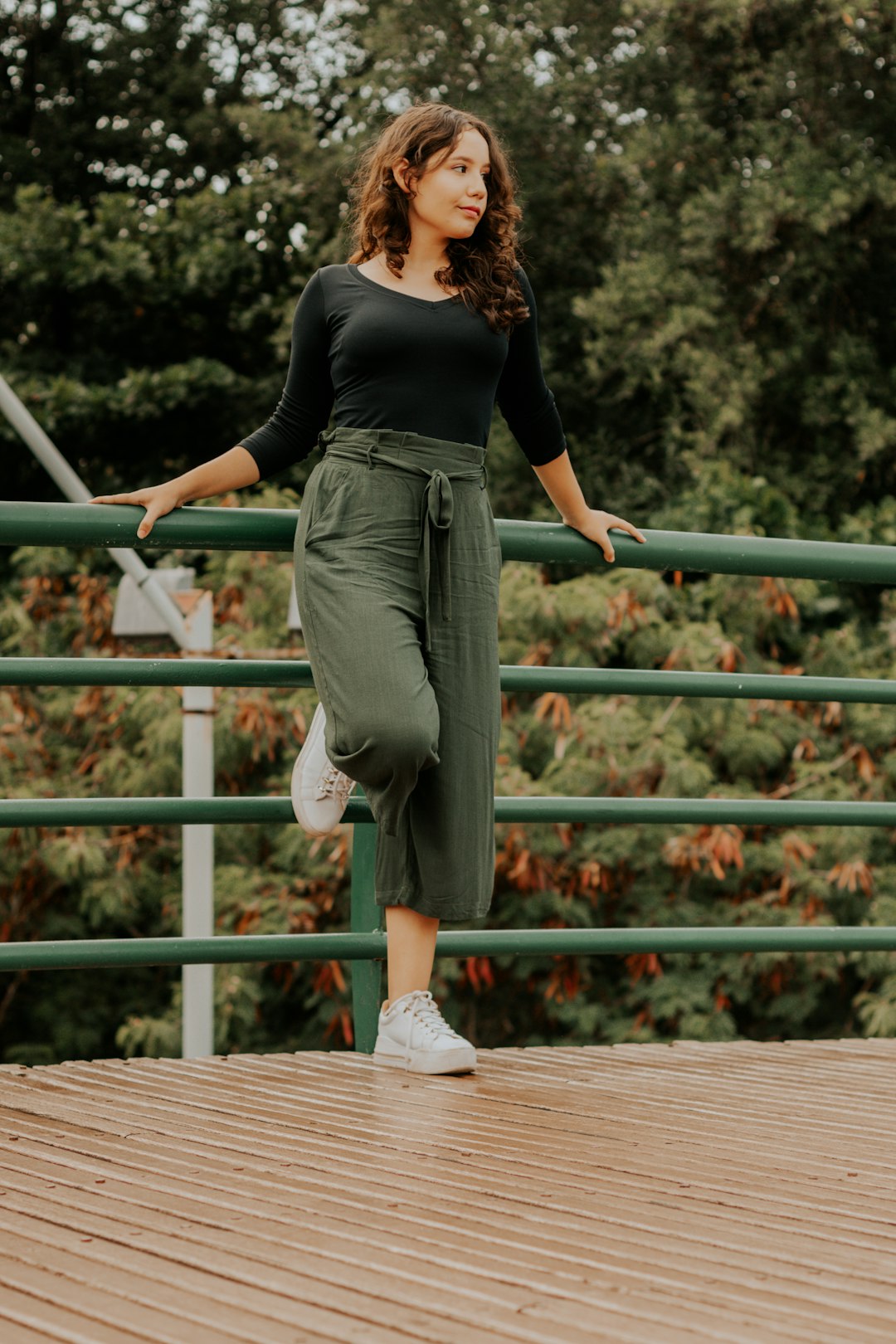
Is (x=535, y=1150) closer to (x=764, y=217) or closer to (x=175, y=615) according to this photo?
(x=175, y=615)

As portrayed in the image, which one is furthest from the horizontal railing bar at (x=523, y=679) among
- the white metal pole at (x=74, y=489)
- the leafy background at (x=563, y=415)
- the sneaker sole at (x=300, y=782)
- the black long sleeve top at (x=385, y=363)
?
the white metal pole at (x=74, y=489)

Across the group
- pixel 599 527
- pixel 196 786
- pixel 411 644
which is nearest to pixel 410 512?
pixel 411 644

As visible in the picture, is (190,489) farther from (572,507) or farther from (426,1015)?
(426,1015)

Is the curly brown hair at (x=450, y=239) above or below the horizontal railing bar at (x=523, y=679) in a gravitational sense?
above

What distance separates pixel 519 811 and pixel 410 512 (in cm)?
73

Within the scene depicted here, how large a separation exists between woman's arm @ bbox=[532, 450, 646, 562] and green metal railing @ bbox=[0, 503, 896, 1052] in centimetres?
3

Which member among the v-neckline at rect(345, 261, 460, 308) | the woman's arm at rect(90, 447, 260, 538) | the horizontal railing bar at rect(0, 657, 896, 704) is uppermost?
the v-neckline at rect(345, 261, 460, 308)

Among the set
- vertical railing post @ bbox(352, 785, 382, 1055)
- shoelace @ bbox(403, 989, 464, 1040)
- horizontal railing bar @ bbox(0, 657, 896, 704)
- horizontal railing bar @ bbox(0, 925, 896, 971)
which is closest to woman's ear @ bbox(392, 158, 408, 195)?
horizontal railing bar @ bbox(0, 657, 896, 704)

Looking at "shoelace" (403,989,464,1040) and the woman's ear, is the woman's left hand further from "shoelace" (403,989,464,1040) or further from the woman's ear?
"shoelace" (403,989,464,1040)

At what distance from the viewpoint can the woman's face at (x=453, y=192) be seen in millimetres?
2893

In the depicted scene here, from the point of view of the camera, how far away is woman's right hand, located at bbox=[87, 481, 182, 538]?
113 inches

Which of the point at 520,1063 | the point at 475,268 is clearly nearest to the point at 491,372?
the point at 475,268

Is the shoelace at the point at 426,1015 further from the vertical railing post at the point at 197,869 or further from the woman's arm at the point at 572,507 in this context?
Answer: the vertical railing post at the point at 197,869

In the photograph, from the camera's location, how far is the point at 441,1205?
202 cm
